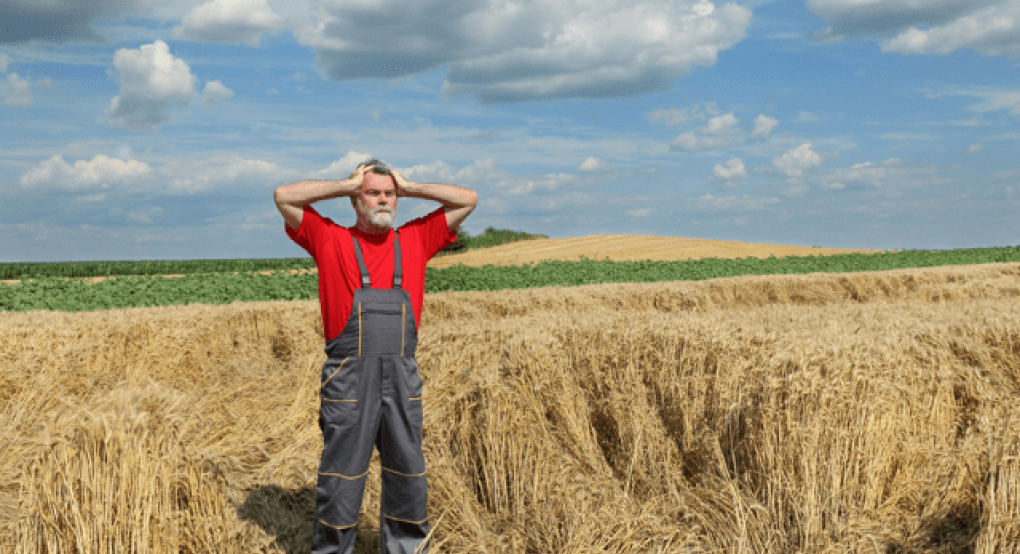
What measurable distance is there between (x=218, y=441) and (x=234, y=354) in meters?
5.11

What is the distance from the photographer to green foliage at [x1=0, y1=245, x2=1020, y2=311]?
51.0 ft

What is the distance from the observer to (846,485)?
4.81m

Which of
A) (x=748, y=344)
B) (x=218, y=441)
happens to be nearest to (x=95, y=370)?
(x=218, y=441)

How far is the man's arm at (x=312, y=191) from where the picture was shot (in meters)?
3.80

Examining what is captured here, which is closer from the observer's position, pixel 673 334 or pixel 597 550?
pixel 597 550

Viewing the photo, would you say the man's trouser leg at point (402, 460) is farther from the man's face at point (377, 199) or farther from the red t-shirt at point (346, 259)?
the man's face at point (377, 199)

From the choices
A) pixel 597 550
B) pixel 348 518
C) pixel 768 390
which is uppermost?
pixel 768 390

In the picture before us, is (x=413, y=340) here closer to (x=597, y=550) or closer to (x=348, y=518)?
(x=348, y=518)

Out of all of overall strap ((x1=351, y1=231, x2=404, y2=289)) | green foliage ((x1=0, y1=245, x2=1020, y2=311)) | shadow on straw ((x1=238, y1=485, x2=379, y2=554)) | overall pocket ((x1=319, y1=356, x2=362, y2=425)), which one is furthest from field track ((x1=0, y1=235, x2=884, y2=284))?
overall pocket ((x1=319, y1=356, x2=362, y2=425))

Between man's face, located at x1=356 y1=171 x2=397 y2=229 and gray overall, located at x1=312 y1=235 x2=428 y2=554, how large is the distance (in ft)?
0.59

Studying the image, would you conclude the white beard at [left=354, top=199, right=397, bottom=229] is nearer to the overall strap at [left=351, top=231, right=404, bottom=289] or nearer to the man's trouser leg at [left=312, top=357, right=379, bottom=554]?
the overall strap at [left=351, top=231, right=404, bottom=289]

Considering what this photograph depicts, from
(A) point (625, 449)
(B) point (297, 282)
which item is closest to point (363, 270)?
(A) point (625, 449)

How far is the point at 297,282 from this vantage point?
62.0 ft

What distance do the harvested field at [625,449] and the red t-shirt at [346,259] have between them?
146 centimetres
